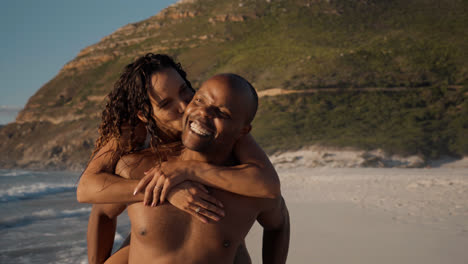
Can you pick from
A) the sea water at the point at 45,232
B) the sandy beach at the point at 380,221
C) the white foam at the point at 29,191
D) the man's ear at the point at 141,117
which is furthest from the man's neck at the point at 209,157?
the white foam at the point at 29,191

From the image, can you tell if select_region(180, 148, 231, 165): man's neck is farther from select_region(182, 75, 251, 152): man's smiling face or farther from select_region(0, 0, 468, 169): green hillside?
select_region(0, 0, 468, 169): green hillside

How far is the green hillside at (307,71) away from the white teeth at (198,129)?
21613 mm

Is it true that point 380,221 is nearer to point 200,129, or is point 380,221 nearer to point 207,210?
point 207,210

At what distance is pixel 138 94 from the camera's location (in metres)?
2.22

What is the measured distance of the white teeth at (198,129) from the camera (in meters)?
1.70

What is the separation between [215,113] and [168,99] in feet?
1.83

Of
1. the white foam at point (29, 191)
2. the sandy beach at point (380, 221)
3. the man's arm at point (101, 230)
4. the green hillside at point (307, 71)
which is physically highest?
the man's arm at point (101, 230)

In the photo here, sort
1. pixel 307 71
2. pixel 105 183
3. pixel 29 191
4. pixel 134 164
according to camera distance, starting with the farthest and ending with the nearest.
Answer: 1. pixel 307 71
2. pixel 29 191
3. pixel 134 164
4. pixel 105 183

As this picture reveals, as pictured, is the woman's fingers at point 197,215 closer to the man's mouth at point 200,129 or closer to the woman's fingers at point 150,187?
the woman's fingers at point 150,187

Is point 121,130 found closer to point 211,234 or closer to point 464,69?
point 211,234

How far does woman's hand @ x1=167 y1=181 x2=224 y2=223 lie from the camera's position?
1.75 metres

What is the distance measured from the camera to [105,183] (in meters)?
1.94

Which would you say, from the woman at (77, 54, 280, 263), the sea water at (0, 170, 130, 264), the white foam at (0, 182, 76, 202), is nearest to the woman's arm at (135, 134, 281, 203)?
the woman at (77, 54, 280, 263)

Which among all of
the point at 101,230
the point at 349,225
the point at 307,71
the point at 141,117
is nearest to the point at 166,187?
the point at 141,117
